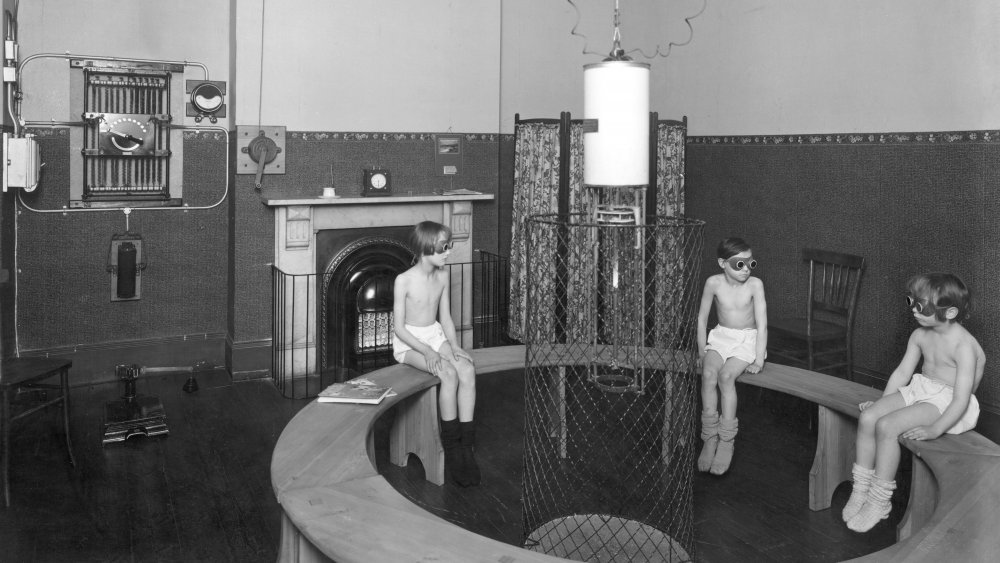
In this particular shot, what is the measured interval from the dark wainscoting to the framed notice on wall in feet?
5.96

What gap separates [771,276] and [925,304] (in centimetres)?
268

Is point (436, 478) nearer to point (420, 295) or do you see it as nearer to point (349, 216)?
point (420, 295)

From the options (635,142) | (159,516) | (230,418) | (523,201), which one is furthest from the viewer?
(523,201)

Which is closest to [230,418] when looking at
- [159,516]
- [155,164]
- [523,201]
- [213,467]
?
[213,467]

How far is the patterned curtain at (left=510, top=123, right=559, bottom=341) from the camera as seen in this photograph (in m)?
6.00

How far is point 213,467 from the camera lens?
13.0 ft

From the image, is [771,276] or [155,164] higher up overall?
[155,164]

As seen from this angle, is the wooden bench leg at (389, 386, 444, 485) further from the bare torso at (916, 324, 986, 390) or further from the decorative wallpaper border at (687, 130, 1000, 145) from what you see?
the decorative wallpaper border at (687, 130, 1000, 145)

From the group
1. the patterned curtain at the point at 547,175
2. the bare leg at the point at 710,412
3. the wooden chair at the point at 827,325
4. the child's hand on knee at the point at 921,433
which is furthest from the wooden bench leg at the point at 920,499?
the patterned curtain at the point at 547,175

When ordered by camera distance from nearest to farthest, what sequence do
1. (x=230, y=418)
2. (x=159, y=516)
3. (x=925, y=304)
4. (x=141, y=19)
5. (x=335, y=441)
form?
(x=335, y=441), (x=925, y=304), (x=159, y=516), (x=230, y=418), (x=141, y=19)

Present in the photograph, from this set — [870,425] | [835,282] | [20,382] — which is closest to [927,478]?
[870,425]

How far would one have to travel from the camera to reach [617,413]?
15.5ft

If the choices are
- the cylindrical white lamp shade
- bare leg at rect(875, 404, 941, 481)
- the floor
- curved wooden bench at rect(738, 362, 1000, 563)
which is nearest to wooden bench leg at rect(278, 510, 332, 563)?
the floor

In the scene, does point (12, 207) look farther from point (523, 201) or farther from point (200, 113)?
point (523, 201)
